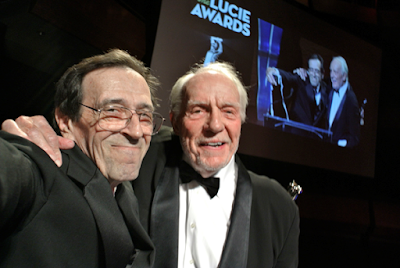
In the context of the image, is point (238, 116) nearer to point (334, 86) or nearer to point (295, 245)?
point (295, 245)

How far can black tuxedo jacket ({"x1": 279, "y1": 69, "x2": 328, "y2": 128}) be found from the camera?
3.62 meters

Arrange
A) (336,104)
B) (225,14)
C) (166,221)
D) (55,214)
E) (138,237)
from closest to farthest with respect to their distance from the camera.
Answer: (55,214) → (138,237) → (166,221) → (225,14) → (336,104)

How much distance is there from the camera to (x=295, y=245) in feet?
5.59

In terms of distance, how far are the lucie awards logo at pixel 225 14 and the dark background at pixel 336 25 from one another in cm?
49

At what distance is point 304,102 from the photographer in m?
3.74

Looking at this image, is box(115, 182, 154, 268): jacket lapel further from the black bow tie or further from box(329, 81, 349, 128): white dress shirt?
box(329, 81, 349, 128): white dress shirt

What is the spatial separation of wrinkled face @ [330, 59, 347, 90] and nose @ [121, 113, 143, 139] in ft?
12.4

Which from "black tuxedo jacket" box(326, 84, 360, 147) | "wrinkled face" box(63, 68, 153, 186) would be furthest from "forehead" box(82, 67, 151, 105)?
"black tuxedo jacket" box(326, 84, 360, 147)

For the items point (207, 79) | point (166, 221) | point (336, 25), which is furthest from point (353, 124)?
point (166, 221)

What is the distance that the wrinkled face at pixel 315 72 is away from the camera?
12.7 ft

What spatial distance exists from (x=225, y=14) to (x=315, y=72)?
1707 mm

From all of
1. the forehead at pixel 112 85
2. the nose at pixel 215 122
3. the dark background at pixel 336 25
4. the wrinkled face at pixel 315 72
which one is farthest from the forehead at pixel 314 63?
the forehead at pixel 112 85

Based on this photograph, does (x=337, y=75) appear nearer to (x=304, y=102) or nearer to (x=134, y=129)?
(x=304, y=102)

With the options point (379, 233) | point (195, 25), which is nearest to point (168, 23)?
point (195, 25)
